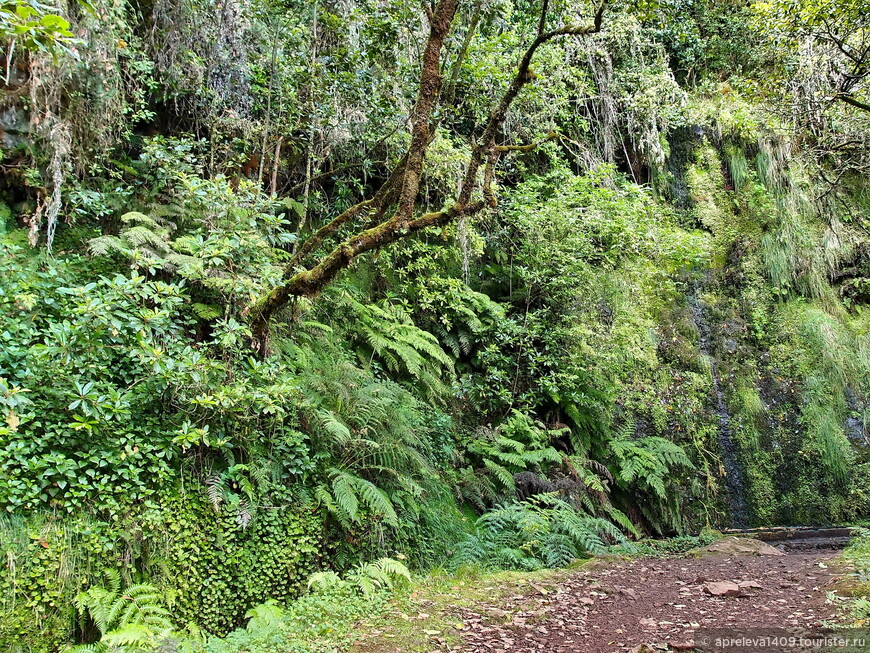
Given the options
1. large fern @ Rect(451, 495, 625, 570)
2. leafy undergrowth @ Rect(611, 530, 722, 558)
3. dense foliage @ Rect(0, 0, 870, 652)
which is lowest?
leafy undergrowth @ Rect(611, 530, 722, 558)

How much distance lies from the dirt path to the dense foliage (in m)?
0.69

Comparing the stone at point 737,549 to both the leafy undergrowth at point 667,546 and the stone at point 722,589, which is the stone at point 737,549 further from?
the stone at point 722,589

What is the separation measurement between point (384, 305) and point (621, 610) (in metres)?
4.98

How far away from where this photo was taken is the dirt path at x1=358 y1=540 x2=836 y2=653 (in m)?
3.39

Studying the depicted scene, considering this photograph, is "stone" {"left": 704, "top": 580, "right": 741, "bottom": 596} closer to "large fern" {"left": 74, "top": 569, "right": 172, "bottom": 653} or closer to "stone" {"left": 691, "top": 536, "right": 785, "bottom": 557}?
"stone" {"left": 691, "top": 536, "right": 785, "bottom": 557}

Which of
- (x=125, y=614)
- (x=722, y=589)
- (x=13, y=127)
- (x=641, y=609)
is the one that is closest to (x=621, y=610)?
(x=641, y=609)

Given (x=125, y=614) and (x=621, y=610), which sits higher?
(x=125, y=614)

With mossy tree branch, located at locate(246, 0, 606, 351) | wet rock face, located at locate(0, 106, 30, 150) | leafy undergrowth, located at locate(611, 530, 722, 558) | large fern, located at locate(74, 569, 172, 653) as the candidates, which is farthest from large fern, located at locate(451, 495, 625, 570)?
wet rock face, located at locate(0, 106, 30, 150)

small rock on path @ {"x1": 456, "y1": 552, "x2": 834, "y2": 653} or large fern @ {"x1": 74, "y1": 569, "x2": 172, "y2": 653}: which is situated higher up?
large fern @ {"x1": 74, "y1": 569, "x2": 172, "y2": 653}

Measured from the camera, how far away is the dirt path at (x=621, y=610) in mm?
3395

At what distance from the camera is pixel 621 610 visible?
13.6ft

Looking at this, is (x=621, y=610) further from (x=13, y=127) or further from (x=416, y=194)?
(x=13, y=127)

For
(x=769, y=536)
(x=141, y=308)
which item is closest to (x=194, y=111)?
(x=141, y=308)

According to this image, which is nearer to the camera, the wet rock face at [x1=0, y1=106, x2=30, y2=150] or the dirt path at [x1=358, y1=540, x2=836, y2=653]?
the dirt path at [x1=358, y1=540, x2=836, y2=653]
